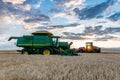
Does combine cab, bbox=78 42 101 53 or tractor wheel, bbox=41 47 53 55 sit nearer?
tractor wheel, bbox=41 47 53 55

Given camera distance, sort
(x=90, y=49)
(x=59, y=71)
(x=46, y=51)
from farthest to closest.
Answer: (x=90, y=49) → (x=46, y=51) → (x=59, y=71)

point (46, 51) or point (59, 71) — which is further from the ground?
point (59, 71)

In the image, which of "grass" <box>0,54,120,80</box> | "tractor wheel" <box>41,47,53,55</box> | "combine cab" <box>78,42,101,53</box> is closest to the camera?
"grass" <box>0,54,120,80</box>

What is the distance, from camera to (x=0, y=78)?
8078mm

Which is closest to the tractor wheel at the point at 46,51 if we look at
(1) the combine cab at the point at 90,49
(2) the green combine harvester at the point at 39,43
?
(2) the green combine harvester at the point at 39,43

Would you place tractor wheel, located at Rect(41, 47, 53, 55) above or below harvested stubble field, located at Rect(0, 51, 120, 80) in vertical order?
below

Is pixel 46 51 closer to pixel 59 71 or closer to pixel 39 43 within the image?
pixel 39 43

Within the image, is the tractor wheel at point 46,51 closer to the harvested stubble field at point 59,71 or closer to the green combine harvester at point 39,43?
the green combine harvester at point 39,43

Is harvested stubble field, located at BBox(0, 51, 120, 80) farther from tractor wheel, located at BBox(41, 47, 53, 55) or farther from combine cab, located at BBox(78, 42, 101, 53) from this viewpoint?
combine cab, located at BBox(78, 42, 101, 53)

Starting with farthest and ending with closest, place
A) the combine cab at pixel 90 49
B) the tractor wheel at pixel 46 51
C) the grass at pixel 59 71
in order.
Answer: the combine cab at pixel 90 49, the tractor wheel at pixel 46 51, the grass at pixel 59 71

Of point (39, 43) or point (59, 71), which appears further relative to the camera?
point (39, 43)

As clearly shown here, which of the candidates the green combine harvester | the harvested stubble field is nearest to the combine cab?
the green combine harvester

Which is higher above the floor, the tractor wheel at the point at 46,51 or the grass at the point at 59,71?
the grass at the point at 59,71

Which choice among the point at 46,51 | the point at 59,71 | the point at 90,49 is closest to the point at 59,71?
the point at 59,71
